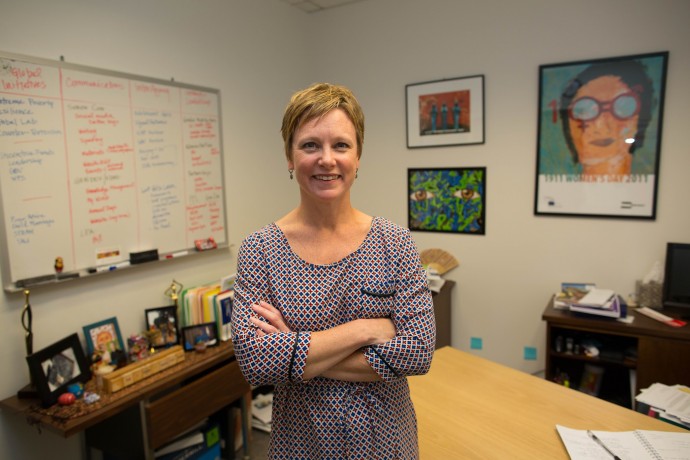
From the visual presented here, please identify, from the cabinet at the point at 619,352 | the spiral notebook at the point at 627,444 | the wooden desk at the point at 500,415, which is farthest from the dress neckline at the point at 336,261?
the cabinet at the point at 619,352

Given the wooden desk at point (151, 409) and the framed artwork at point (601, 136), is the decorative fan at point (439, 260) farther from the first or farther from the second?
the wooden desk at point (151, 409)

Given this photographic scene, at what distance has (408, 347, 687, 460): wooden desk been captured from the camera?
4.49 feet

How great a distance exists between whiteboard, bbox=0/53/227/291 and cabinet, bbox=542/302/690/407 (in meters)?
2.24

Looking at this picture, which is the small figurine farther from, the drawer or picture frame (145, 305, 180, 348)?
picture frame (145, 305, 180, 348)

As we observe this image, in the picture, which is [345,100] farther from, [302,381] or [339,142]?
[302,381]

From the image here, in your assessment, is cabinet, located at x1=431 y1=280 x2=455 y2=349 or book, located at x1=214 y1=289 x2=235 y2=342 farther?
cabinet, located at x1=431 y1=280 x2=455 y2=349

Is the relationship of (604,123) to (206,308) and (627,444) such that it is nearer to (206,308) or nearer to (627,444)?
(627,444)

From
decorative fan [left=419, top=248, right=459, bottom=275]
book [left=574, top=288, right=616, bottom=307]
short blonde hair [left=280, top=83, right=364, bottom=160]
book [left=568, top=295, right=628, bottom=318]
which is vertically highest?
short blonde hair [left=280, top=83, right=364, bottom=160]

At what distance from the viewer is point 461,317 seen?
134 inches

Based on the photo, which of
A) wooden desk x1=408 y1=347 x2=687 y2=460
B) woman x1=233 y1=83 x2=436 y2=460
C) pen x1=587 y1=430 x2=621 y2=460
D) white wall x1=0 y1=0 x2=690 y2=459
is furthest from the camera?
white wall x1=0 y1=0 x2=690 y2=459

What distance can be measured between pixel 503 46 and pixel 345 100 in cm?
233

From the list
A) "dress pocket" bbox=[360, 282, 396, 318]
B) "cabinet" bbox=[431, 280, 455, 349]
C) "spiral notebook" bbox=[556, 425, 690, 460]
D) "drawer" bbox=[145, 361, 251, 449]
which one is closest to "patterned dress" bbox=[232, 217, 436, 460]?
"dress pocket" bbox=[360, 282, 396, 318]

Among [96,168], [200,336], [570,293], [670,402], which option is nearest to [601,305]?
[570,293]

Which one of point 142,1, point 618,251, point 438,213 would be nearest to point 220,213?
point 142,1
